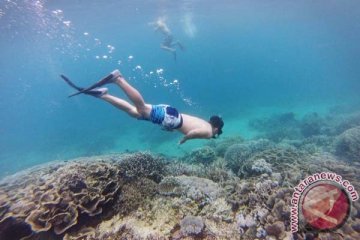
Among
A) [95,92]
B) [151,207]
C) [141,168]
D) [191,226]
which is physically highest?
[95,92]

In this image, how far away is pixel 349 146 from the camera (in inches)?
568

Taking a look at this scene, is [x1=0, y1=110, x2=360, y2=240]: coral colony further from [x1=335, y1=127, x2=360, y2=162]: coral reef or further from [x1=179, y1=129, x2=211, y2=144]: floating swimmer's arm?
[x1=335, y1=127, x2=360, y2=162]: coral reef

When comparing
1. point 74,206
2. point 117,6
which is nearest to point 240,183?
point 74,206

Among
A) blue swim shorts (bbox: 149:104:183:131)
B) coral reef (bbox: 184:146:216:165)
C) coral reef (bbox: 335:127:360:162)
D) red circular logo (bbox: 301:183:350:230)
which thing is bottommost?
red circular logo (bbox: 301:183:350:230)

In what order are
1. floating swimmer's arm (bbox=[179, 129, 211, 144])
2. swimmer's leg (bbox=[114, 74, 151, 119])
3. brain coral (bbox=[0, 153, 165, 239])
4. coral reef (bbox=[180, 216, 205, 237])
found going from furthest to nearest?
swimmer's leg (bbox=[114, 74, 151, 119])
floating swimmer's arm (bbox=[179, 129, 211, 144])
brain coral (bbox=[0, 153, 165, 239])
coral reef (bbox=[180, 216, 205, 237])

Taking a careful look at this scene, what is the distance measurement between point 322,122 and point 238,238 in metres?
24.0

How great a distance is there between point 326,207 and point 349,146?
1186 centimetres

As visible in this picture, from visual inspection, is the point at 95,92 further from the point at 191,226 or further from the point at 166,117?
the point at 191,226

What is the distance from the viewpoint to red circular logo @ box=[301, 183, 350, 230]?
482 cm

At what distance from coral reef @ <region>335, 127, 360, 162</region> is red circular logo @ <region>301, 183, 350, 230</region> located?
34.7ft

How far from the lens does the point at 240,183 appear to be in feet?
22.7

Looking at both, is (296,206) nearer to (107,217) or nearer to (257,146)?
(107,217)

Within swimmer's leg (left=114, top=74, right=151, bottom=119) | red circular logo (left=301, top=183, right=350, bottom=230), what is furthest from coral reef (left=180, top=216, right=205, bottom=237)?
swimmer's leg (left=114, top=74, right=151, bottom=119)

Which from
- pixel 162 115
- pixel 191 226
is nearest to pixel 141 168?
pixel 162 115
